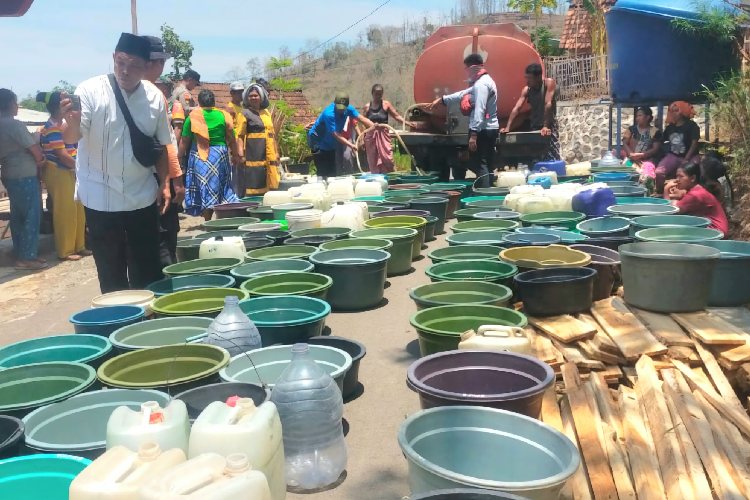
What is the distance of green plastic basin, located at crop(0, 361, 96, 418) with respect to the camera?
3.04m

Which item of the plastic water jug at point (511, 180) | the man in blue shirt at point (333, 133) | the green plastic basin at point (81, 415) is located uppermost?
the man in blue shirt at point (333, 133)

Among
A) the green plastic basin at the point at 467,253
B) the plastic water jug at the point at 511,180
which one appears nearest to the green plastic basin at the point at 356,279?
the green plastic basin at the point at 467,253

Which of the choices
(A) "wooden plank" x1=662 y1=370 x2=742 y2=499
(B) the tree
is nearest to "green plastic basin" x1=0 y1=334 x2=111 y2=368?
(A) "wooden plank" x1=662 y1=370 x2=742 y2=499

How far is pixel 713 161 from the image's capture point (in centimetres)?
572

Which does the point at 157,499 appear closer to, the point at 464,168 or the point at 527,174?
the point at 527,174

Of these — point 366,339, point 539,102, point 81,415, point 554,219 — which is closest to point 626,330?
point 366,339

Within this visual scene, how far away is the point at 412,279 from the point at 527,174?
11.3 ft

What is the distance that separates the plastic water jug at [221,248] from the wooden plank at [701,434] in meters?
3.22

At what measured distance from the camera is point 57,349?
3445 mm

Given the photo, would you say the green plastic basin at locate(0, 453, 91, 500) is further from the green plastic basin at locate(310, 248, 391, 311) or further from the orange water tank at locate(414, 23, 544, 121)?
the orange water tank at locate(414, 23, 544, 121)

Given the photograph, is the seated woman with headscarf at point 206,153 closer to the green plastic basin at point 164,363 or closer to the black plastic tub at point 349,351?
the black plastic tub at point 349,351

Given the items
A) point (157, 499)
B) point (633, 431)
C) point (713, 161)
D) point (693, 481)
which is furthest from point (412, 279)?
point (157, 499)

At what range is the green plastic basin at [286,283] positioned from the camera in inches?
179

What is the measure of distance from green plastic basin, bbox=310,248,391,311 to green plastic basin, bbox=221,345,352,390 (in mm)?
1461
